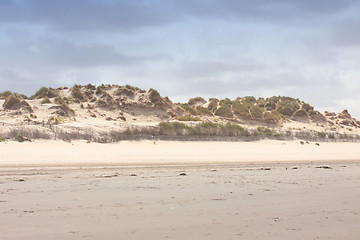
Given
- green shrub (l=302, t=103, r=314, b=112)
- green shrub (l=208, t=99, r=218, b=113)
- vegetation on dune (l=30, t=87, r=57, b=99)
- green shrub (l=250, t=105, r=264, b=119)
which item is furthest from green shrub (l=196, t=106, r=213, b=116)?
vegetation on dune (l=30, t=87, r=57, b=99)

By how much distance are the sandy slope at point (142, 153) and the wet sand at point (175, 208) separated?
5804mm

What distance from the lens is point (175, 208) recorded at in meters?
6.46

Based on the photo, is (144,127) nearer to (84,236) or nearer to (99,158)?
(99,158)

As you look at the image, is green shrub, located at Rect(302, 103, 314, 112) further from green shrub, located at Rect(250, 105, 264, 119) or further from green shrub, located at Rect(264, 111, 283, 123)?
green shrub, located at Rect(250, 105, 264, 119)

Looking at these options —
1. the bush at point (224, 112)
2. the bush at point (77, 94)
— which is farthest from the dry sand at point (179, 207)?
the bush at point (224, 112)

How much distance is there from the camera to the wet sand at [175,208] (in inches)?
197

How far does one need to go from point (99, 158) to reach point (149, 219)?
11.7 meters

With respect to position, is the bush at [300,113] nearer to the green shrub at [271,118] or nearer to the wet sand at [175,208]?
the green shrub at [271,118]

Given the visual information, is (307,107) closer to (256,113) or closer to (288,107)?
(288,107)

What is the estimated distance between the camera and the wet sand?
16.4 feet

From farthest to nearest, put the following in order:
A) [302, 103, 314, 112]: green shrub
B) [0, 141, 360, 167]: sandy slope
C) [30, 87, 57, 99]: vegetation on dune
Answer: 1. [302, 103, 314, 112]: green shrub
2. [30, 87, 57, 99]: vegetation on dune
3. [0, 141, 360, 167]: sandy slope

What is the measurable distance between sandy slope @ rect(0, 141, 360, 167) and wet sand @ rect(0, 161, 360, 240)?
5804 mm

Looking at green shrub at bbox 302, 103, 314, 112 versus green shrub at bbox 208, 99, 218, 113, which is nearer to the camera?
green shrub at bbox 208, 99, 218, 113

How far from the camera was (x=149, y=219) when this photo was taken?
5668 millimetres
